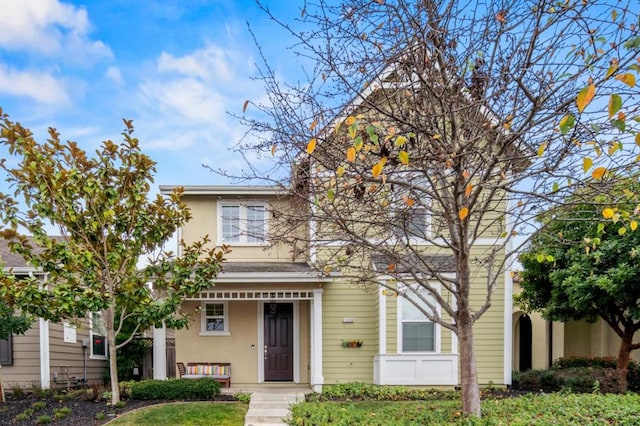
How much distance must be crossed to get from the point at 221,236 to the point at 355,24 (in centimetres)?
788

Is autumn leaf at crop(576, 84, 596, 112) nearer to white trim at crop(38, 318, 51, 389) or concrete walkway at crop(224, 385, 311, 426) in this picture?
concrete walkway at crop(224, 385, 311, 426)

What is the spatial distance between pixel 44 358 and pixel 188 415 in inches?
224

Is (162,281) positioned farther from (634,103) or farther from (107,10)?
(634,103)

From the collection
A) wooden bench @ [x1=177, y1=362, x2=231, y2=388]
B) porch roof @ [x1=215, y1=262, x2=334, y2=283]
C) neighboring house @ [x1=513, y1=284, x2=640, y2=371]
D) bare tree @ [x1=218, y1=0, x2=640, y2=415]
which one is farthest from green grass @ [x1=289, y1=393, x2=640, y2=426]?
neighboring house @ [x1=513, y1=284, x2=640, y2=371]

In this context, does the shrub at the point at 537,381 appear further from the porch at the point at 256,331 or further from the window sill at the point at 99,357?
the window sill at the point at 99,357

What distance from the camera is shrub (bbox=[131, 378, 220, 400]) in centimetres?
843

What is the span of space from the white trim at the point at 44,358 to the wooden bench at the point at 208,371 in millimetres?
3257

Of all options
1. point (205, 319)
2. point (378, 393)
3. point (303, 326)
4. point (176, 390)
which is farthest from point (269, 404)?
point (205, 319)

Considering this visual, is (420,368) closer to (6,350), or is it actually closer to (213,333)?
(213,333)

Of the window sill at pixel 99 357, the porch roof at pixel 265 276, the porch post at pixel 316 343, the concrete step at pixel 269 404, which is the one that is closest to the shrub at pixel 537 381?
the porch post at pixel 316 343

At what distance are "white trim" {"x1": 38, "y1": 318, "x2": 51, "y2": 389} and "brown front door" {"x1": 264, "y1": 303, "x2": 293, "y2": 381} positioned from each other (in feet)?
17.6

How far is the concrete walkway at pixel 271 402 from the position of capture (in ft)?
24.7

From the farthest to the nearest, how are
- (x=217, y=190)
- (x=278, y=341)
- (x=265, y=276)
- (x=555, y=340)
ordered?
(x=555, y=340) < (x=217, y=190) < (x=278, y=341) < (x=265, y=276)

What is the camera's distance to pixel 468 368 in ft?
18.2
